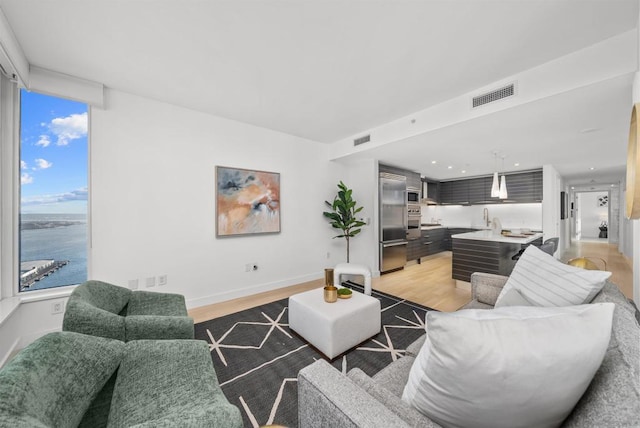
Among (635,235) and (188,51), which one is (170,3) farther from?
(635,235)

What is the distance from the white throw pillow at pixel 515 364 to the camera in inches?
24.6

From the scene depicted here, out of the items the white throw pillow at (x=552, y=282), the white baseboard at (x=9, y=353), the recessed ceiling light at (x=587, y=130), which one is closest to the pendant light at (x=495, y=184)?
the recessed ceiling light at (x=587, y=130)

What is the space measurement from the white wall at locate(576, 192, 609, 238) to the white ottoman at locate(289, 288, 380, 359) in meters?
13.9

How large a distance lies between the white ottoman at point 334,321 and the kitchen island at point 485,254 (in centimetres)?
246

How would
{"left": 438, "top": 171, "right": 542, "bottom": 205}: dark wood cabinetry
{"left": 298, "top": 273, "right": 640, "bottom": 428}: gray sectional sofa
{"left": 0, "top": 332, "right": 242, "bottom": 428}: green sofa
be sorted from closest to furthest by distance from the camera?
{"left": 298, "top": 273, "right": 640, "bottom": 428}: gray sectional sofa, {"left": 0, "top": 332, "right": 242, "bottom": 428}: green sofa, {"left": 438, "top": 171, "right": 542, "bottom": 205}: dark wood cabinetry

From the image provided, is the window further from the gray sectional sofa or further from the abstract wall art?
the gray sectional sofa

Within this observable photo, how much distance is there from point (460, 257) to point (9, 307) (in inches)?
219

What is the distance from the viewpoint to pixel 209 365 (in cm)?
138

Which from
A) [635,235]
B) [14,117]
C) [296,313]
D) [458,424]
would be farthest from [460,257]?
[14,117]

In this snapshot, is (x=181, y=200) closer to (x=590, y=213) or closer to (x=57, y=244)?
(x=57, y=244)

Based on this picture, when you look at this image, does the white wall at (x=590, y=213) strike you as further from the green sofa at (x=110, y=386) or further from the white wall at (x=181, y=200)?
the green sofa at (x=110, y=386)

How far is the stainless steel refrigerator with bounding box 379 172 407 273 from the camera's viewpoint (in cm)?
479

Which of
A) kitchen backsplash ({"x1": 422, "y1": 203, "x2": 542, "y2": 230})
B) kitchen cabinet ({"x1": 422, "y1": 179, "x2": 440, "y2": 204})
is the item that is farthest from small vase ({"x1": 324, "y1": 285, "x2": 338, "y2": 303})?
kitchen backsplash ({"x1": 422, "y1": 203, "x2": 542, "y2": 230})

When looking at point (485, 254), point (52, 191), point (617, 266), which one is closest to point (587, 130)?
point (485, 254)
